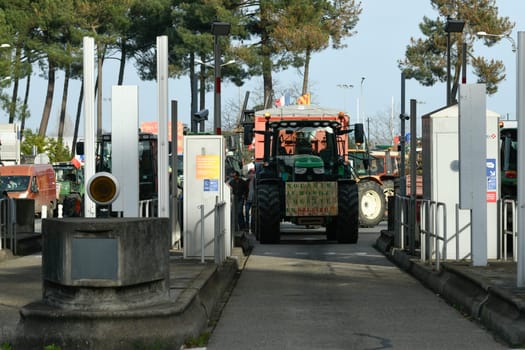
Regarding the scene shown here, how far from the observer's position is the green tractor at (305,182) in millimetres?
28172

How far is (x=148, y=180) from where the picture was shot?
33219 millimetres

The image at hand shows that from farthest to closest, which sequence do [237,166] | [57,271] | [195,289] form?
[237,166]
[195,289]
[57,271]

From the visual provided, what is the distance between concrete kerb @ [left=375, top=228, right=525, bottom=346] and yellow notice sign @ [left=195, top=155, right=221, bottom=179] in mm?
3575

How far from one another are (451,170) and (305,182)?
28.2 ft

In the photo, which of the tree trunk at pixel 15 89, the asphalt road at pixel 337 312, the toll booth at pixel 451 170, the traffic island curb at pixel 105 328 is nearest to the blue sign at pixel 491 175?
the toll booth at pixel 451 170

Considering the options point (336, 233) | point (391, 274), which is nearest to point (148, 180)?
point (336, 233)

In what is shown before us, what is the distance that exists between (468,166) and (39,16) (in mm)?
51410

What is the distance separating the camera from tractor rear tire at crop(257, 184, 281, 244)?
2809cm

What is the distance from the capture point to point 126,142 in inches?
570

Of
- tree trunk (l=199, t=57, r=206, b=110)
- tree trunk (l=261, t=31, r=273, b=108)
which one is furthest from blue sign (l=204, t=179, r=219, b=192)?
tree trunk (l=261, t=31, r=273, b=108)

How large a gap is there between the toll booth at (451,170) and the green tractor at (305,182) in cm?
793

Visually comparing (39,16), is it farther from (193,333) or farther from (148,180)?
(193,333)

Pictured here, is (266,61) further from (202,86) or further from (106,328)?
(106,328)

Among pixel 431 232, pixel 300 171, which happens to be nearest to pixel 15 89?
pixel 300 171
